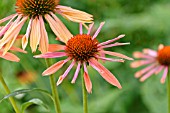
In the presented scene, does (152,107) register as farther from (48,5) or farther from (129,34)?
(48,5)

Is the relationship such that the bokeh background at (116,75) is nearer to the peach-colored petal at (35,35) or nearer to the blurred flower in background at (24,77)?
the blurred flower in background at (24,77)

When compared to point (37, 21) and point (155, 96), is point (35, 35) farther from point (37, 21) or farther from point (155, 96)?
point (155, 96)

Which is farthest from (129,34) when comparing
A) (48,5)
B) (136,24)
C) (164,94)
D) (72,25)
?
(48,5)

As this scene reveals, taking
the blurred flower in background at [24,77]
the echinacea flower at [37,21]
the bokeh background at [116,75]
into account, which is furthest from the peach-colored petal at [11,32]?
the blurred flower in background at [24,77]

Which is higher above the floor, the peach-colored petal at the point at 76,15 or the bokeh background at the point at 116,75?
the peach-colored petal at the point at 76,15

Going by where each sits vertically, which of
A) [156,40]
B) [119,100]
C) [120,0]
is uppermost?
[120,0]

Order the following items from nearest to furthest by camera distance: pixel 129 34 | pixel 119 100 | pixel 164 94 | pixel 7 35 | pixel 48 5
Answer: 1. pixel 7 35
2. pixel 48 5
3. pixel 164 94
4. pixel 119 100
5. pixel 129 34

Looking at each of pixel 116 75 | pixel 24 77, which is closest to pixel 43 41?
pixel 116 75
